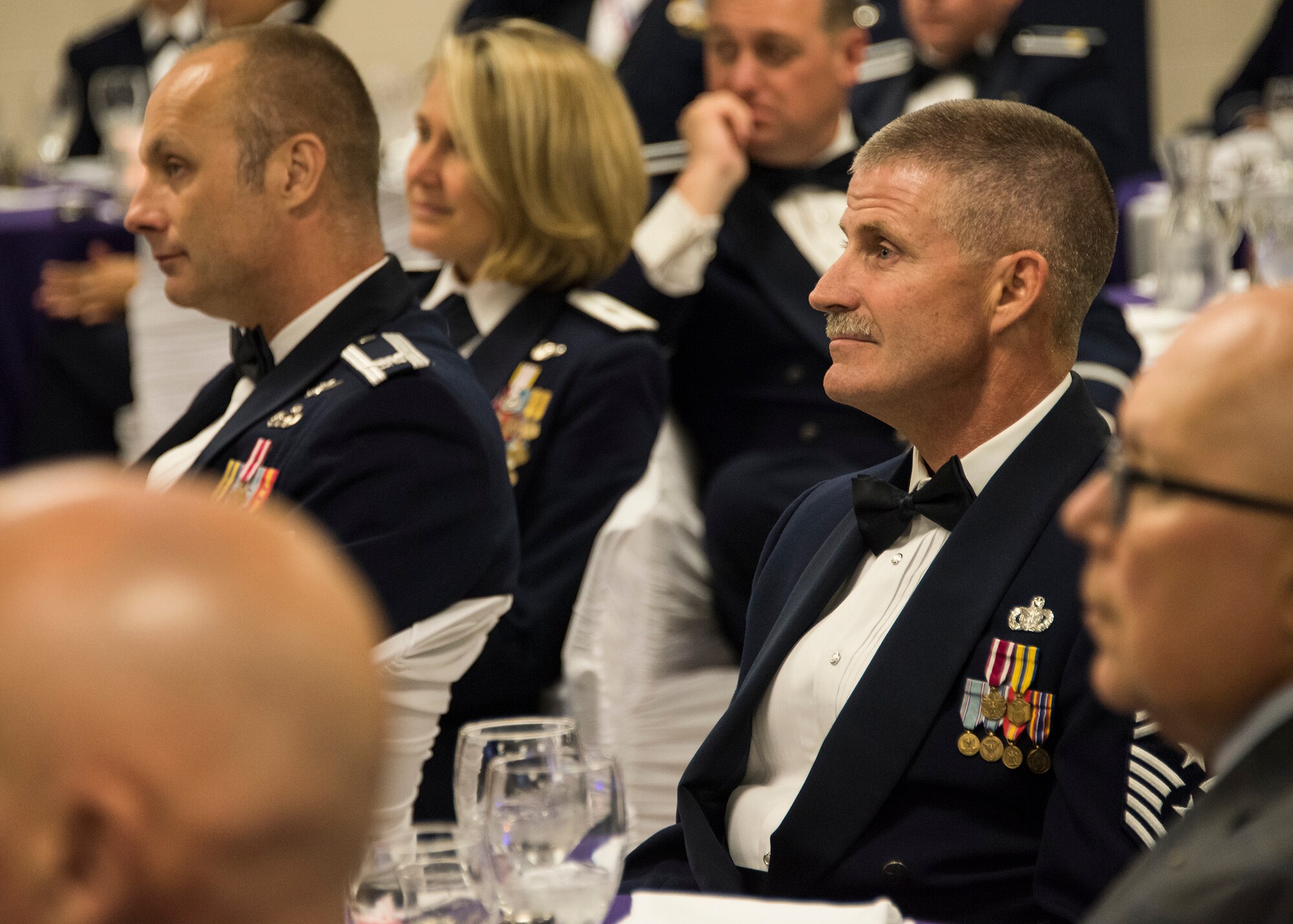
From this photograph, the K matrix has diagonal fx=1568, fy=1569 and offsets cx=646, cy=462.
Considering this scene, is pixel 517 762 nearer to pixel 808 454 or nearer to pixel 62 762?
pixel 62 762

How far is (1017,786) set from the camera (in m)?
1.49

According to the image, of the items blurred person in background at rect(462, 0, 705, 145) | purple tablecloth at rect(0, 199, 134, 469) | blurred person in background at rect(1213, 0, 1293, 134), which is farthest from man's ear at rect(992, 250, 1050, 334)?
blurred person in background at rect(1213, 0, 1293, 134)

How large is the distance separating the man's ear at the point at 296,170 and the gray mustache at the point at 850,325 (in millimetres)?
923

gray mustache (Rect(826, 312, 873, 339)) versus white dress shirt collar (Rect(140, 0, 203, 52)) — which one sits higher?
gray mustache (Rect(826, 312, 873, 339))

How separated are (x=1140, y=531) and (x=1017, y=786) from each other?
23.3 inches

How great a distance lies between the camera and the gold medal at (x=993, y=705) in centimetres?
150

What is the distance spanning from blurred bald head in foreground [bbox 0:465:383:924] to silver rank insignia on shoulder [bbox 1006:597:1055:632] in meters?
0.98

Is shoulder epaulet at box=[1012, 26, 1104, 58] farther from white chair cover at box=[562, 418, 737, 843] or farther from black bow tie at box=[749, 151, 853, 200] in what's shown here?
white chair cover at box=[562, 418, 737, 843]

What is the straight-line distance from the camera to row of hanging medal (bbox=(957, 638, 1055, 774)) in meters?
1.48

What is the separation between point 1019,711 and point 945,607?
13cm

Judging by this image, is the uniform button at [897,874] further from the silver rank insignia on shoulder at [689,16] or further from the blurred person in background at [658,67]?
the blurred person in background at [658,67]

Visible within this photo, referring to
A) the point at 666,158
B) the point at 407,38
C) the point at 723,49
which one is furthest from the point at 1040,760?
the point at 407,38

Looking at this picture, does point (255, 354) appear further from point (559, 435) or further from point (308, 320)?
point (559, 435)

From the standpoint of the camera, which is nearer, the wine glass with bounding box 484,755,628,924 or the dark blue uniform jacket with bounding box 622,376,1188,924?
the wine glass with bounding box 484,755,628,924
